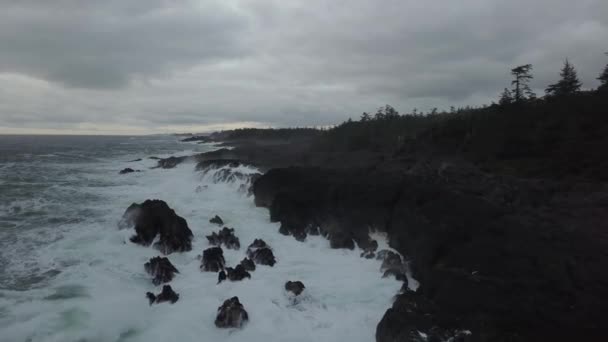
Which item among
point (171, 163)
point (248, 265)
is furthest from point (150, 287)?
point (171, 163)

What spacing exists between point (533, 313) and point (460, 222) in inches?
186

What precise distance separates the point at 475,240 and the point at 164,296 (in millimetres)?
10174

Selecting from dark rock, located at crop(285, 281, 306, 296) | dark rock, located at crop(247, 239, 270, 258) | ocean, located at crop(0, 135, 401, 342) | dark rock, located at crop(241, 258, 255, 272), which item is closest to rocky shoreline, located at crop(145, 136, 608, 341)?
ocean, located at crop(0, 135, 401, 342)

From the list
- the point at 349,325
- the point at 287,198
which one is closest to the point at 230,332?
the point at 349,325

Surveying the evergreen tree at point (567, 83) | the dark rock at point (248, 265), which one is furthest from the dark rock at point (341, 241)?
the evergreen tree at point (567, 83)

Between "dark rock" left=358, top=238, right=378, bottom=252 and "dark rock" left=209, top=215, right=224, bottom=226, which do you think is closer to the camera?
"dark rock" left=358, top=238, right=378, bottom=252

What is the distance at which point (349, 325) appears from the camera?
9648 mm

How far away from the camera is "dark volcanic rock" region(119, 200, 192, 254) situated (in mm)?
15177

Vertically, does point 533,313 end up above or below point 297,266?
above

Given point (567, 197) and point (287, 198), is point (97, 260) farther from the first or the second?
point (567, 197)

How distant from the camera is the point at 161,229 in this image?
16016mm

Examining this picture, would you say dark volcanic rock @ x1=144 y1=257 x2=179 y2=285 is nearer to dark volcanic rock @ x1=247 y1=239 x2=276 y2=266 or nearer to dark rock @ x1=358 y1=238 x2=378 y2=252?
dark volcanic rock @ x1=247 y1=239 x2=276 y2=266

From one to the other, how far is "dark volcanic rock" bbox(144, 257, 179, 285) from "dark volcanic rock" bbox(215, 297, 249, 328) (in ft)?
11.5

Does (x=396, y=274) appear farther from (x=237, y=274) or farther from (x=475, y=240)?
(x=237, y=274)
